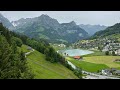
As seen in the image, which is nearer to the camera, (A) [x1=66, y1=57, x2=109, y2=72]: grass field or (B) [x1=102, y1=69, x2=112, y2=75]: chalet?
(B) [x1=102, y1=69, x2=112, y2=75]: chalet

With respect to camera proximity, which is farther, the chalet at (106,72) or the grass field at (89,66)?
the grass field at (89,66)

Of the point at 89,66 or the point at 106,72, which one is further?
the point at 89,66

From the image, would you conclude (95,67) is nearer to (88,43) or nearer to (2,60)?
(2,60)
